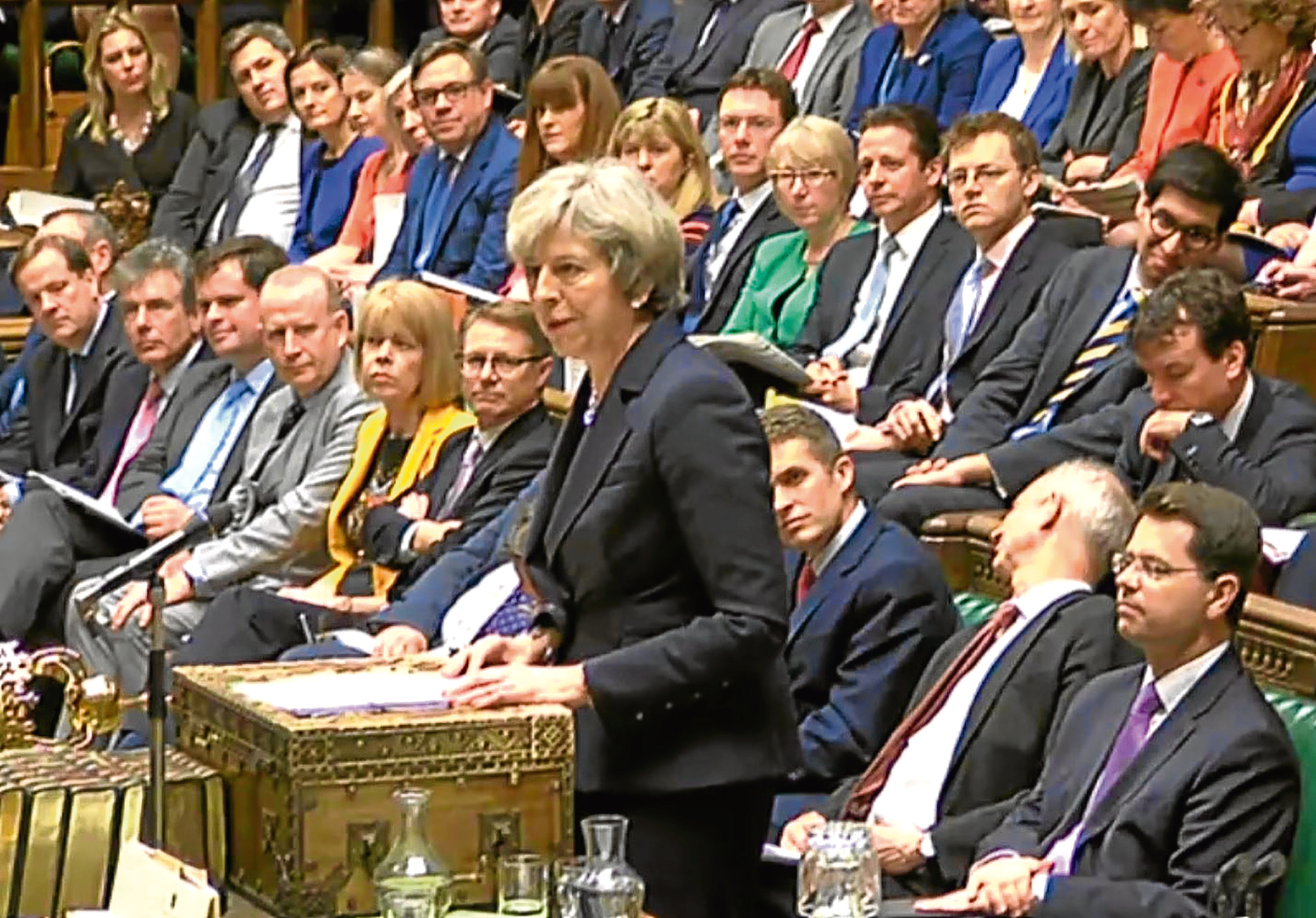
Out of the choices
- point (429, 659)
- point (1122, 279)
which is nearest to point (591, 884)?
point (429, 659)

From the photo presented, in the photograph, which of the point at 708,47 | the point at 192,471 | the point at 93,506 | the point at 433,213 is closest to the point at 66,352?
the point at 192,471

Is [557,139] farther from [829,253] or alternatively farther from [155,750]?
[155,750]

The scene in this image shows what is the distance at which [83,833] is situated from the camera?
306 cm

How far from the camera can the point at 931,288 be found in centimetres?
585

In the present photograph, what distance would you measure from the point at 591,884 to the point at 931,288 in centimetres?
318

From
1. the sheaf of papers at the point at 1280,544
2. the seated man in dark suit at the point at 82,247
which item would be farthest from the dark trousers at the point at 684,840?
the seated man in dark suit at the point at 82,247

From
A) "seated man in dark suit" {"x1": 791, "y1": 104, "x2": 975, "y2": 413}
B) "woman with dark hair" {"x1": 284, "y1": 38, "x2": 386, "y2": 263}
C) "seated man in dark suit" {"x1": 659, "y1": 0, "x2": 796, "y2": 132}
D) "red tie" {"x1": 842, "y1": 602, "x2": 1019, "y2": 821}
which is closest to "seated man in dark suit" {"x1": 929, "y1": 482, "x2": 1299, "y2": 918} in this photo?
"red tie" {"x1": 842, "y1": 602, "x2": 1019, "y2": 821}

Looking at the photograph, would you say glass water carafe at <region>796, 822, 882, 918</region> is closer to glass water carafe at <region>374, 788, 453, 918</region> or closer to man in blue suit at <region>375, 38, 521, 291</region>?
glass water carafe at <region>374, 788, 453, 918</region>

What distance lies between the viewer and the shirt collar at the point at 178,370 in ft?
20.9

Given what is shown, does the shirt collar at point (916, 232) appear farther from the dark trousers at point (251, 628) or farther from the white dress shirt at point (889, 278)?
the dark trousers at point (251, 628)

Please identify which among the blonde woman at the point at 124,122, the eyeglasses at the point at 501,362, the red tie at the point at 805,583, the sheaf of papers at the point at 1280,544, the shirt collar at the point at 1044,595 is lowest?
the red tie at the point at 805,583

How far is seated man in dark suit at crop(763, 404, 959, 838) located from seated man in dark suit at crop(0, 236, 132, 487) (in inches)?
102

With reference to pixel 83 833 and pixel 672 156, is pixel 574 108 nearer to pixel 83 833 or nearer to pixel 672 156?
pixel 672 156

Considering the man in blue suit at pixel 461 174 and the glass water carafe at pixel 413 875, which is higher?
the man in blue suit at pixel 461 174
